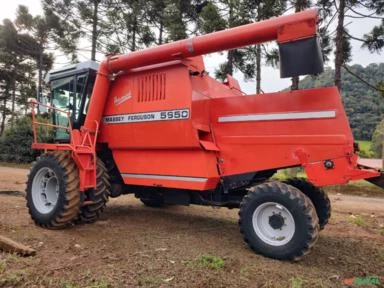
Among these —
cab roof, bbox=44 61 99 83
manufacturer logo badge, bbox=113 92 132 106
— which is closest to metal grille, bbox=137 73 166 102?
manufacturer logo badge, bbox=113 92 132 106

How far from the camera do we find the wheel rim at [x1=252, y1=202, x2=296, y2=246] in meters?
4.91

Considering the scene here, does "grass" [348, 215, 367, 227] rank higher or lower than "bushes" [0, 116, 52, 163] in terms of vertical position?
lower

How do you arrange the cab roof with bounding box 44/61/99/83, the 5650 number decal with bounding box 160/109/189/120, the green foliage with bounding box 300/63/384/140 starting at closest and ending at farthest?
the 5650 number decal with bounding box 160/109/189/120 < the cab roof with bounding box 44/61/99/83 < the green foliage with bounding box 300/63/384/140

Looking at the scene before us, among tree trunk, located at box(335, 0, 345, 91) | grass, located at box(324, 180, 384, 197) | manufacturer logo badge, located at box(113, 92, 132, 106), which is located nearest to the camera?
manufacturer logo badge, located at box(113, 92, 132, 106)

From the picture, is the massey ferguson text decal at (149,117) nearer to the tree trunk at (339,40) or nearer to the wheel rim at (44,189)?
the wheel rim at (44,189)

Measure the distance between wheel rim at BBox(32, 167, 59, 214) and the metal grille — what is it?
82.5 inches

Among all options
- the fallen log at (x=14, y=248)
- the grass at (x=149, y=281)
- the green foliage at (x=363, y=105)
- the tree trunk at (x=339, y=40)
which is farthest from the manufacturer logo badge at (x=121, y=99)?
the green foliage at (x=363, y=105)

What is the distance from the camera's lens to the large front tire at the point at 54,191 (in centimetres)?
607

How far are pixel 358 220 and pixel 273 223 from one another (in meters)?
3.57

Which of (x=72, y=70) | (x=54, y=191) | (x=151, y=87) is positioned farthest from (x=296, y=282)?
(x=72, y=70)

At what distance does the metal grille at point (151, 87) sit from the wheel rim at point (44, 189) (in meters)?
2.09

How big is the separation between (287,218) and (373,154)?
70.2 feet

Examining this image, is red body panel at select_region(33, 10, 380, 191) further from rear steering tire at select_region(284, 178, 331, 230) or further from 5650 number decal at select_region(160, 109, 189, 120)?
rear steering tire at select_region(284, 178, 331, 230)

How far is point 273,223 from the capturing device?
5.00 meters
